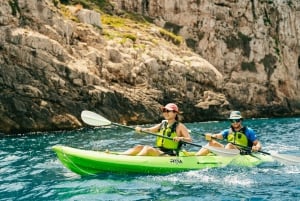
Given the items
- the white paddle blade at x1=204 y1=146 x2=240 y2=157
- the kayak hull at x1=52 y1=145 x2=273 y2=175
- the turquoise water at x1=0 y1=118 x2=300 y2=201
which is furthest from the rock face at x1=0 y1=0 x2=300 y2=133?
the white paddle blade at x1=204 y1=146 x2=240 y2=157

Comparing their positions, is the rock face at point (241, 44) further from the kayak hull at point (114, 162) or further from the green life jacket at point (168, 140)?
the kayak hull at point (114, 162)

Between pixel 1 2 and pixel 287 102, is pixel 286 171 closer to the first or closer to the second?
pixel 1 2

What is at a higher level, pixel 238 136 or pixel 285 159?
pixel 238 136

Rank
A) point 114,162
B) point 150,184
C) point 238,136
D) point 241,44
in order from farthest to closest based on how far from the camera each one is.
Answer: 1. point 241,44
2. point 238,136
3. point 114,162
4. point 150,184

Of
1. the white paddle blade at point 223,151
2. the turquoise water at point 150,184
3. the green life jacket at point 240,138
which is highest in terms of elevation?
the green life jacket at point 240,138

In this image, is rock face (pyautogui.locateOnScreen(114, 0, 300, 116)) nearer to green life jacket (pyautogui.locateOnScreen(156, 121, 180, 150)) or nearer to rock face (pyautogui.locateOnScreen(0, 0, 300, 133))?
rock face (pyautogui.locateOnScreen(0, 0, 300, 133))

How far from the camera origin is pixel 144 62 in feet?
147

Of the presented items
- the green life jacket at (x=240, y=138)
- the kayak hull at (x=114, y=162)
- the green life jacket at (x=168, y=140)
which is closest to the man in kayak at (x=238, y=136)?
the green life jacket at (x=240, y=138)

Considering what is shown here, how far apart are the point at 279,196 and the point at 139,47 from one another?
36.2m

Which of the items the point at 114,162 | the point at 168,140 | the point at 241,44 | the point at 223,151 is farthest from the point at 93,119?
the point at 241,44

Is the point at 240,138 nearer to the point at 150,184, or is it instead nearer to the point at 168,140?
the point at 168,140

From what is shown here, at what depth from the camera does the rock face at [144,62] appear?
36.1 meters

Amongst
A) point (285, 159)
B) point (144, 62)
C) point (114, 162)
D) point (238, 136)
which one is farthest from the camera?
point (144, 62)

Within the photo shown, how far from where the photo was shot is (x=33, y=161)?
18.8 meters
